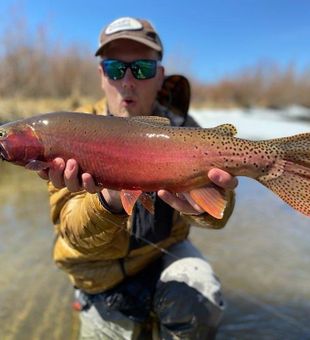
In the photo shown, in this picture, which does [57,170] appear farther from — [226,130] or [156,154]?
[226,130]

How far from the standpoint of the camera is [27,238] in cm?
481

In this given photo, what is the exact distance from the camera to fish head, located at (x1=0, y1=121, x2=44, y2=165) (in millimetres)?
1939

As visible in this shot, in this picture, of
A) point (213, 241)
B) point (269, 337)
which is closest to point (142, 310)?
point (269, 337)

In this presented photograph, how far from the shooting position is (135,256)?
2.88m

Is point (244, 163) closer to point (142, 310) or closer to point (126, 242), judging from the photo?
point (126, 242)

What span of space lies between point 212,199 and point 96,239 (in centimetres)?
81

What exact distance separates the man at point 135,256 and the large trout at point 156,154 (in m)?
0.58

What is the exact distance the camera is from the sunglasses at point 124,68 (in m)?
2.81

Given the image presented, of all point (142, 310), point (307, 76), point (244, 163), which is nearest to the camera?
point (244, 163)

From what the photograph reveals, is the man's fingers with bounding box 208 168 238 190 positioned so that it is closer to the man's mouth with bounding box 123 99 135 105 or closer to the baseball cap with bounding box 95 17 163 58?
the man's mouth with bounding box 123 99 135 105

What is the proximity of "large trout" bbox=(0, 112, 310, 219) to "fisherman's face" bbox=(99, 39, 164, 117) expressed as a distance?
0.86 m

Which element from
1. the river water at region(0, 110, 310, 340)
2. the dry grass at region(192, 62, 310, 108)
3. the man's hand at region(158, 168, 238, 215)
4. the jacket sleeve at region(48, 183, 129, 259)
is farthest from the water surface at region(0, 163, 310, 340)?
the dry grass at region(192, 62, 310, 108)

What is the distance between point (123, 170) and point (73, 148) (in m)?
0.23

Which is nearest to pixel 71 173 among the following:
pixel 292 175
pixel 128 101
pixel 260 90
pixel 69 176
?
pixel 69 176
